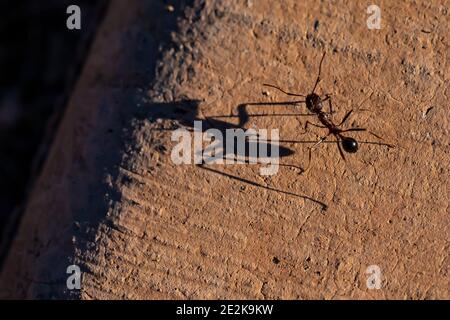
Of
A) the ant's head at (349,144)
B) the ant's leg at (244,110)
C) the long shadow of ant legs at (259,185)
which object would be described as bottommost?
the long shadow of ant legs at (259,185)

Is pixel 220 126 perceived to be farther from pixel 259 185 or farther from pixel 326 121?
pixel 326 121

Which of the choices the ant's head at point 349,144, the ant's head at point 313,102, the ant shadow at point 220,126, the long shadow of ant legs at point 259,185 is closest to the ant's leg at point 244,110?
the ant shadow at point 220,126

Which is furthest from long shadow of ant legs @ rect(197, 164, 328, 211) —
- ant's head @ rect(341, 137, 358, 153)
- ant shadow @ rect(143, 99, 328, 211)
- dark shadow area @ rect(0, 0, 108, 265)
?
dark shadow area @ rect(0, 0, 108, 265)

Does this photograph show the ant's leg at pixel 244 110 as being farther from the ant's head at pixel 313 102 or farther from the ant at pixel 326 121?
the ant's head at pixel 313 102

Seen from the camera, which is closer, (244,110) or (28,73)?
(244,110)

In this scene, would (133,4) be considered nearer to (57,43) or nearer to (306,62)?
(306,62)

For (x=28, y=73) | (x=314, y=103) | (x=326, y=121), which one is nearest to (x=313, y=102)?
(x=314, y=103)
